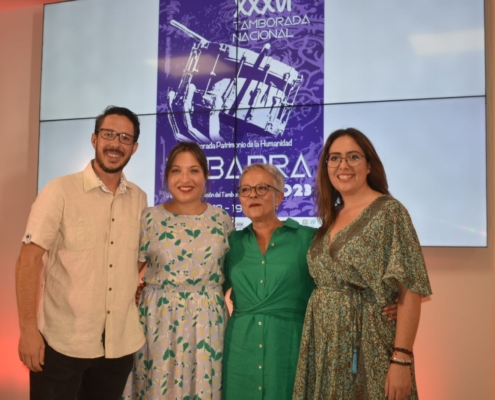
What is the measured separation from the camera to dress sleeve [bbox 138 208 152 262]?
95.3 inches

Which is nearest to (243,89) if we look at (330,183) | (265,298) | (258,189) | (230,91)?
(230,91)

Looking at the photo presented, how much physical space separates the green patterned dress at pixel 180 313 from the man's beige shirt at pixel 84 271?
99 mm

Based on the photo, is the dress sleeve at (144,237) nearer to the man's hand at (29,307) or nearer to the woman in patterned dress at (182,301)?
the woman in patterned dress at (182,301)

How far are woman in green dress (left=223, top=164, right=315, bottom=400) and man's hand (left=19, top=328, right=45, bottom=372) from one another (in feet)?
2.53

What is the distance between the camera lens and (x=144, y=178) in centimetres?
404

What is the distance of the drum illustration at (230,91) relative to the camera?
12.5ft

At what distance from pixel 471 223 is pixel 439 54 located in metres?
1.11

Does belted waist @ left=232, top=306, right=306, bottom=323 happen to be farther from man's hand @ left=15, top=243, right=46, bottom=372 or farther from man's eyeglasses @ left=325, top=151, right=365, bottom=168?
man's hand @ left=15, top=243, right=46, bottom=372

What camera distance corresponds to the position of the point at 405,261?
6.48 feet

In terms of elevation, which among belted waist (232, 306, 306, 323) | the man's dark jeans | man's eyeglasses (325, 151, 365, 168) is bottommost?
the man's dark jeans

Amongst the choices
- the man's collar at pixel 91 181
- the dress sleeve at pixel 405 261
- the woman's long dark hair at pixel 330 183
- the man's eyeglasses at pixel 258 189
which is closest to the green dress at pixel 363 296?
the dress sleeve at pixel 405 261

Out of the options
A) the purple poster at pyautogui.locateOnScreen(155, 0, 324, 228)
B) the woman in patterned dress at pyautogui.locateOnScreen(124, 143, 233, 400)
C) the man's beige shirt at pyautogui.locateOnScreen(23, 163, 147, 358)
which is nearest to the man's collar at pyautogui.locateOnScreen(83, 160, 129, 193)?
the man's beige shirt at pyautogui.locateOnScreen(23, 163, 147, 358)

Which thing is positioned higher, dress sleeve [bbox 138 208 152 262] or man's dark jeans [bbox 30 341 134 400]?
dress sleeve [bbox 138 208 152 262]

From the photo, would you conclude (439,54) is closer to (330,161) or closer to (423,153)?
(423,153)
